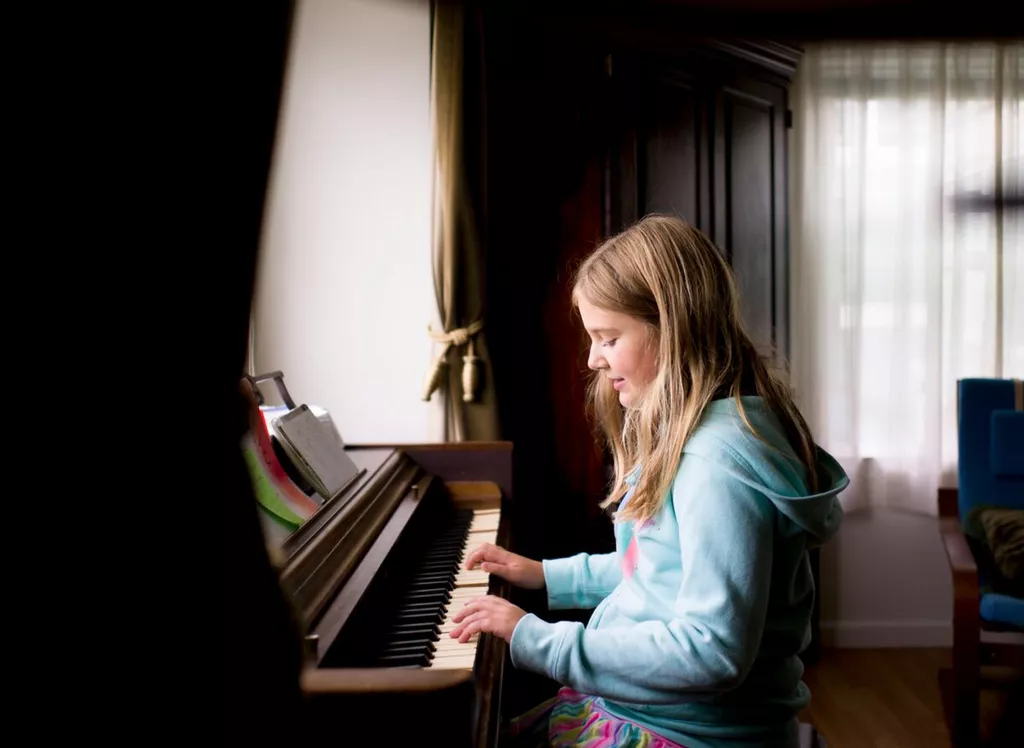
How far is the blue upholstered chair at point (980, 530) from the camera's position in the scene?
91.0 inches

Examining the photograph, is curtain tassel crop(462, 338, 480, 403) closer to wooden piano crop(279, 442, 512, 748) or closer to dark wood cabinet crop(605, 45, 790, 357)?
wooden piano crop(279, 442, 512, 748)

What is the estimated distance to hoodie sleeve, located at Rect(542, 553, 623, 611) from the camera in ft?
4.87

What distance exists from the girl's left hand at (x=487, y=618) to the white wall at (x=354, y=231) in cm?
167

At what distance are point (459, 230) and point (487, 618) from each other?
1.56 meters

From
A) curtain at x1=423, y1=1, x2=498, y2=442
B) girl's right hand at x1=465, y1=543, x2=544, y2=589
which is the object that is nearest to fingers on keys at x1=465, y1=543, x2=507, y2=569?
girl's right hand at x1=465, y1=543, x2=544, y2=589

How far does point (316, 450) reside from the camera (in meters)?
1.73

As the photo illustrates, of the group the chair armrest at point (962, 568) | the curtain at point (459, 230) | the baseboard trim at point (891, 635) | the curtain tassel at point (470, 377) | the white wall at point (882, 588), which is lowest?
the baseboard trim at point (891, 635)

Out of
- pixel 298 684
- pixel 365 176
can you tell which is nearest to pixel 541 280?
pixel 365 176

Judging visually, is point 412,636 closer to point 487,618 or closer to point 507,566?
point 487,618

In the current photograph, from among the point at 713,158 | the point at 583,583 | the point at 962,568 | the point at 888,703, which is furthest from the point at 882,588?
the point at 583,583

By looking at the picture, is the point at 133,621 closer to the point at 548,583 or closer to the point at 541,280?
the point at 548,583

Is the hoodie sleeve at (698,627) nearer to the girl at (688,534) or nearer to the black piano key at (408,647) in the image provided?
the girl at (688,534)

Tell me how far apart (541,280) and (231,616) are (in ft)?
7.35

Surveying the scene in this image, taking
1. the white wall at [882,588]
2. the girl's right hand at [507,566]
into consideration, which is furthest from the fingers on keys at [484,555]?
the white wall at [882,588]
